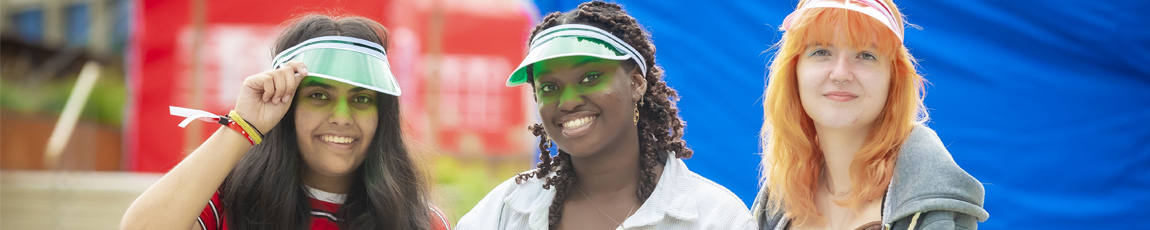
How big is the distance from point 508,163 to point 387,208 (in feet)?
20.9

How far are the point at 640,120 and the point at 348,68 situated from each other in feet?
3.22

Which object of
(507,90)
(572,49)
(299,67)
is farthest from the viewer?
(507,90)

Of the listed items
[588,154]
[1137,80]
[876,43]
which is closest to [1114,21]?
[1137,80]

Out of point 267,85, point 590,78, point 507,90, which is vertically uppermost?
point 507,90

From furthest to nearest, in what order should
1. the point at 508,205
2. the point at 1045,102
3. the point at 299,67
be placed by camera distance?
the point at 1045,102 < the point at 508,205 < the point at 299,67

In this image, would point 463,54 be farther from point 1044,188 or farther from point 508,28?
point 1044,188

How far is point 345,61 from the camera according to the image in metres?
2.78

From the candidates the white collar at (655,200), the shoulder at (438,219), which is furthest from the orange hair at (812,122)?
the shoulder at (438,219)

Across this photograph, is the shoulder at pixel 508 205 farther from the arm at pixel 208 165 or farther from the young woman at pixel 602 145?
the arm at pixel 208 165

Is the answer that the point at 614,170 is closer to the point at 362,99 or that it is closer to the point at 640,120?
the point at 640,120

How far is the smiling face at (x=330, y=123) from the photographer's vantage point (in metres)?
2.77

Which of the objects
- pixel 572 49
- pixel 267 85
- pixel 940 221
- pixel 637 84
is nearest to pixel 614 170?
pixel 637 84

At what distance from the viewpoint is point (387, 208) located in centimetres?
293

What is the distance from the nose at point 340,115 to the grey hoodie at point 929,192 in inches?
64.6
